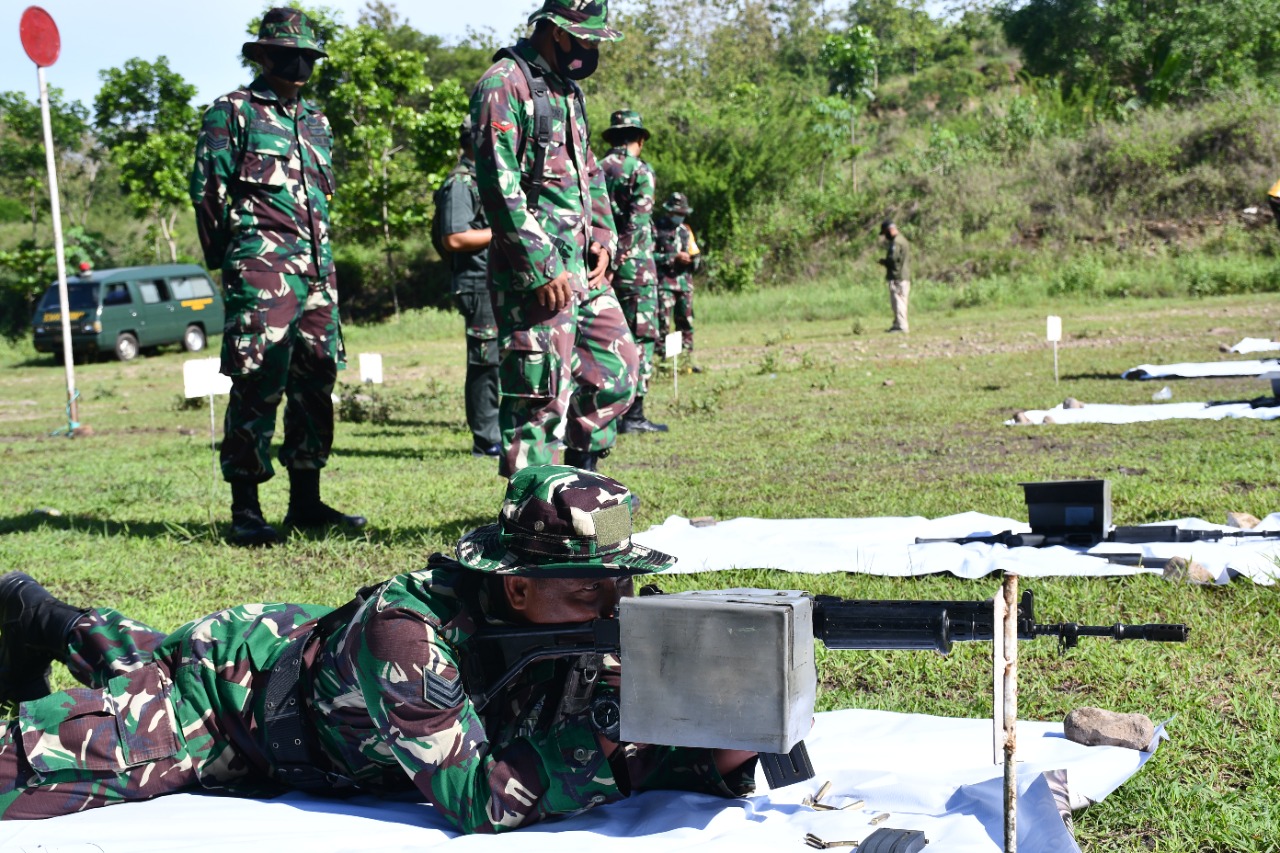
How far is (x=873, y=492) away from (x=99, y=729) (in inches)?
192

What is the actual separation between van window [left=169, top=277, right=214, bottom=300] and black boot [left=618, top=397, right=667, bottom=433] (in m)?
20.1

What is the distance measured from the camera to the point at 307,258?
237 inches

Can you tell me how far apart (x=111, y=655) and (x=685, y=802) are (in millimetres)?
1545

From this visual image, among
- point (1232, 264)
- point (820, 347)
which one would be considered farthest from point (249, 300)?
point (1232, 264)

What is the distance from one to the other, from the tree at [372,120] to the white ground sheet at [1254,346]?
20021mm

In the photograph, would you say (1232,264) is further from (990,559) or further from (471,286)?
(990,559)

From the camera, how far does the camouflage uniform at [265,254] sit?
5820 mm

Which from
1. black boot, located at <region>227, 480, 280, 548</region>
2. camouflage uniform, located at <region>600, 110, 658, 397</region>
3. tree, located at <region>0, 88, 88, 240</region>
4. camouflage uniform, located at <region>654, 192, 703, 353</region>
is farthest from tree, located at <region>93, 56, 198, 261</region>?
black boot, located at <region>227, 480, 280, 548</region>

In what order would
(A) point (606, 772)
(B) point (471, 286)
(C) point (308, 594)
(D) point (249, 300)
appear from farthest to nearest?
(B) point (471, 286), (D) point (249, 300), (C) point (308, 594), (A) point (606, 772)

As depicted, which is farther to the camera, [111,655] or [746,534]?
[746,534]

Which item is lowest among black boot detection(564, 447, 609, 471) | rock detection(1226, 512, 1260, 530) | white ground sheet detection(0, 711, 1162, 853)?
white ground sheet detection(0, 711, 1162, 853)

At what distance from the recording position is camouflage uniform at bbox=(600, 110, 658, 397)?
10305 mm

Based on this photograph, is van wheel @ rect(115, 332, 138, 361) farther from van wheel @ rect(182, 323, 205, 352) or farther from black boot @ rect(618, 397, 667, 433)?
black boot @ rect(618, 397, 667, 433)

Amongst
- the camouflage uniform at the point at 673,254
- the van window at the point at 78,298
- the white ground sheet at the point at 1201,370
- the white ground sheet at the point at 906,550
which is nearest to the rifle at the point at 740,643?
the white ground sheet at the point at 906,550
